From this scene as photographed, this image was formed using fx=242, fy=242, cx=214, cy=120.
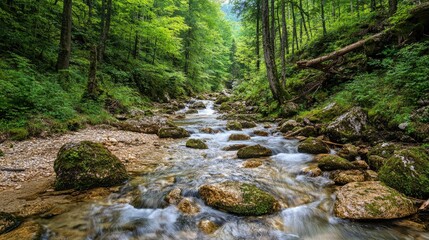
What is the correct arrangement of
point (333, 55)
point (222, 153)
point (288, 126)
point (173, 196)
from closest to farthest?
point (173, 196), point (222, 153), point (288, 126), point (333, 55)

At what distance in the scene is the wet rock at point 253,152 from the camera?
648 cm

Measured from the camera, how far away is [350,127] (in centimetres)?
689

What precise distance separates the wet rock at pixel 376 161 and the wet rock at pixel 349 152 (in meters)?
0.57

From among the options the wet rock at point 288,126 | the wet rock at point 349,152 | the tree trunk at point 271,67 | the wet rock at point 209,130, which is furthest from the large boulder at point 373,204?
the tree trunk at point 271,67

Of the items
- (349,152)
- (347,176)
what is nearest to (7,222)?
Answer: (347,176)

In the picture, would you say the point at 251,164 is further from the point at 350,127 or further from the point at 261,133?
the point at 261,133

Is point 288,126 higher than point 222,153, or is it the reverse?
point 288,126

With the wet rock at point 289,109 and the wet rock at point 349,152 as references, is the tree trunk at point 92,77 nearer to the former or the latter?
the wet rock at point 289,109

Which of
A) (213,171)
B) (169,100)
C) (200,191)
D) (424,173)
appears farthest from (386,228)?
(169,100)

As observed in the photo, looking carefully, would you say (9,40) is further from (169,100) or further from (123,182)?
(169,100)

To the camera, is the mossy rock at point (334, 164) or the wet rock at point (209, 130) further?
the wet rock at point (209, 130)

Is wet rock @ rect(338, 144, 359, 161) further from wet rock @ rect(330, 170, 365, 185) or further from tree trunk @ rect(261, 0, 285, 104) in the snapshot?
tree trunk @ rect(261, 0, 285, 104)

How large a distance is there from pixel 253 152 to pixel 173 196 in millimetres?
3023

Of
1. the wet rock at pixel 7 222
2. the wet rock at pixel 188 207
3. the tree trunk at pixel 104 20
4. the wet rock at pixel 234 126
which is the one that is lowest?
the wet rock at pixel 188 207
